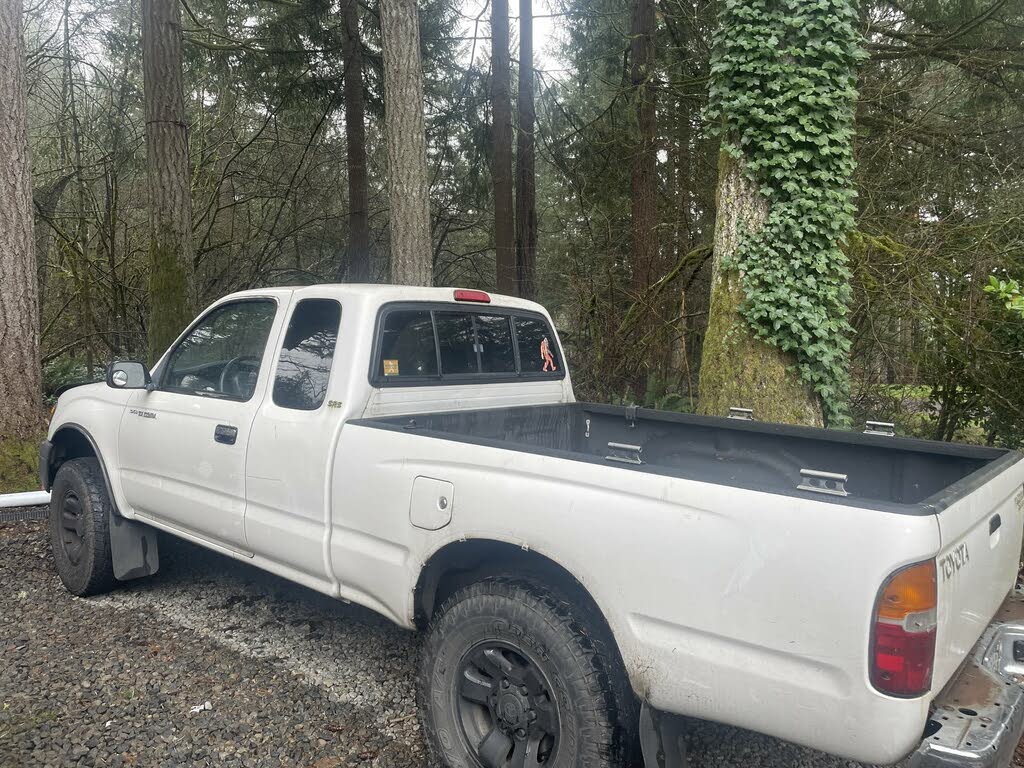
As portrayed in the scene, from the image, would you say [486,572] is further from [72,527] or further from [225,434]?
[72,527]

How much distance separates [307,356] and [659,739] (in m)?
2.38

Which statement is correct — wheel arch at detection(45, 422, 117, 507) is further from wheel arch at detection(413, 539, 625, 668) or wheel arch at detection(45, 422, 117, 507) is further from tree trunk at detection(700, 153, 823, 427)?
tree trunk at detection(700, 153, 823, 427)

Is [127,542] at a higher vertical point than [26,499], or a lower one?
lower

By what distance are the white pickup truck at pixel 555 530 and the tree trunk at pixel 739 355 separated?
6.23ft

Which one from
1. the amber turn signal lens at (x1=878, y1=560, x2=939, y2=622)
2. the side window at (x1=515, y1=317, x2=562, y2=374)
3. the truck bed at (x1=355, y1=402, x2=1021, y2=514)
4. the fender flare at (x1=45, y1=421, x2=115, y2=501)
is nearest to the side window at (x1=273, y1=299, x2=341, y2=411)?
the truck bed at (x1=355, y1=402, x2=1021, y2=514)

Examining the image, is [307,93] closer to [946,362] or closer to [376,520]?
[946,362]

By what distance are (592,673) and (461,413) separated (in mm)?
1675

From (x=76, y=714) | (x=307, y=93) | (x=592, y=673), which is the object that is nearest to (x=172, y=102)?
(x=307, y=93)

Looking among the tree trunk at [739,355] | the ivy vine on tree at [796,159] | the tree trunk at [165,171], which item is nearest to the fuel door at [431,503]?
the tree trunk at [739,355]

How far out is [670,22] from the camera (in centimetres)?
1085

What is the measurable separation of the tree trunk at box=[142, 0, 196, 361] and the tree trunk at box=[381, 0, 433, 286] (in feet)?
8.87

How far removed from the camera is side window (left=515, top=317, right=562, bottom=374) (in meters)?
4.45

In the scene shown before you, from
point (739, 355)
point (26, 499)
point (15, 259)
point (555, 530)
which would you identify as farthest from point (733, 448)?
point (15, 259)

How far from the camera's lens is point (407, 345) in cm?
375
